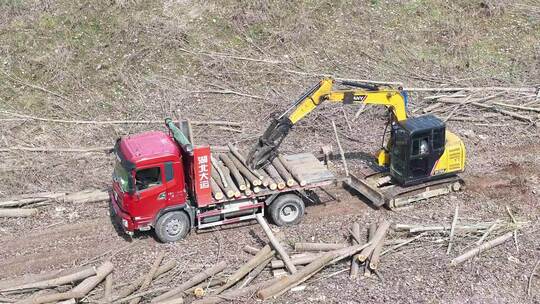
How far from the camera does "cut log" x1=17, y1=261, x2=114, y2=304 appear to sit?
531 inches

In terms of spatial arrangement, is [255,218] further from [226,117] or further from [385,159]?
[226,117]

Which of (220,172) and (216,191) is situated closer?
(216,191)

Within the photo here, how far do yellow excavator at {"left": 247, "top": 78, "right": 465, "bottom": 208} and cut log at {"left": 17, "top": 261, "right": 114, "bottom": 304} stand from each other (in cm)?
482

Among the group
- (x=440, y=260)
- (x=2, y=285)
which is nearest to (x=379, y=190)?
(x=440, y=260)

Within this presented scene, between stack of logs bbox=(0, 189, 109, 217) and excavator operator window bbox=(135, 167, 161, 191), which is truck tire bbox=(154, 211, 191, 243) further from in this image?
stack of logs bbox=(0, 189, 109, 217)

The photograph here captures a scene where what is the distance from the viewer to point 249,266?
1460cm

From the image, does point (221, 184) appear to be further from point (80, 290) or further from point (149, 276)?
point (80, 290)

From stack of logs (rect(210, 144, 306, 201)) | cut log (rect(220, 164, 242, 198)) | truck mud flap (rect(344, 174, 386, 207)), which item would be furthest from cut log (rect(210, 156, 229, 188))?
truck mud flap (rect(344, 174, 386, 207))

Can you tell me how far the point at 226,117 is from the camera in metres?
23.0

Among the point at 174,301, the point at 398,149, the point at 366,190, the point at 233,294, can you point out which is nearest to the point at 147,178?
the point at 174,301

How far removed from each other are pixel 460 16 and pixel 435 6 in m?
1.32

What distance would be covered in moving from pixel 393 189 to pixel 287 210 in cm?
341

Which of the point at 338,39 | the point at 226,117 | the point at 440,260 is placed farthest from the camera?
the point at 338,39

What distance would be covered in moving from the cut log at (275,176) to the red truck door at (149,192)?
2.98 meters
